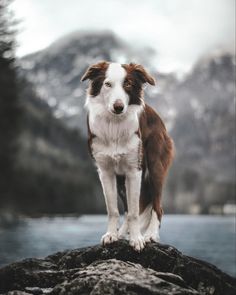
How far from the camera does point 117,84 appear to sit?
9406 millimetres

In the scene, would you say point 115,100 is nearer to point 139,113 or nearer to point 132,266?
point 139,113

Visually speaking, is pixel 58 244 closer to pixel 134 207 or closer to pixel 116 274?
pixel 134 207

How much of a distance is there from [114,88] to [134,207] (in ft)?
6.78

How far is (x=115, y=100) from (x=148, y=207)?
2.62m

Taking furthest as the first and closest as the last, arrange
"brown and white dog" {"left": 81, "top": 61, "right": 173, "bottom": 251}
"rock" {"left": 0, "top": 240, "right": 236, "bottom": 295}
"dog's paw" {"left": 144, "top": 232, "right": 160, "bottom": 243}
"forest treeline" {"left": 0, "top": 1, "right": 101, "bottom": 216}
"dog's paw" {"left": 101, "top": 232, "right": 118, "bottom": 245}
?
"forest treeline" {"left": 0, "top": 1, "right": 101, "bottom": 216}
"dog's paw" {"left": 144, "top": 232, "right": 160, "bottom": 243}
"dog's paw" {"left": 101, "top": 232, "right": 118, "bottom": 245}
"brown and white dog" {"left": 81, "top": 61, "right": 173, "bottom": 251}
"rock" {"left": 0, "top": 240, "right": 236, "bottom": 295}

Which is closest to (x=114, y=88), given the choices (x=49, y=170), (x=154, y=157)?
(x=154, y=157)

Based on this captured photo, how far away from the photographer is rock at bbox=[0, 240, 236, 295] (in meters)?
8.97

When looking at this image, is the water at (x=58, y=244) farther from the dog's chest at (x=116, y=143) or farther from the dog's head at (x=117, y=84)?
the dog's head at (x=117, y=84)

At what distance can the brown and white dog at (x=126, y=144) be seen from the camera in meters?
9.55

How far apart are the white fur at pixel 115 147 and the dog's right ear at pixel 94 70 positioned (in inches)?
4.9

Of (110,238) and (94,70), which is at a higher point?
(94,70)

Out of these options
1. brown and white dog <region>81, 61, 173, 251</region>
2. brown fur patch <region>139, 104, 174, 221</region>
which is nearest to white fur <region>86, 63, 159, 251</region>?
brown and white dog <region>81, 61, 173, 251</region>

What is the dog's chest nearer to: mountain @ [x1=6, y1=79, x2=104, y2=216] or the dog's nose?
the dog's nose

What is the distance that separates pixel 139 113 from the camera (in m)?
10.1
